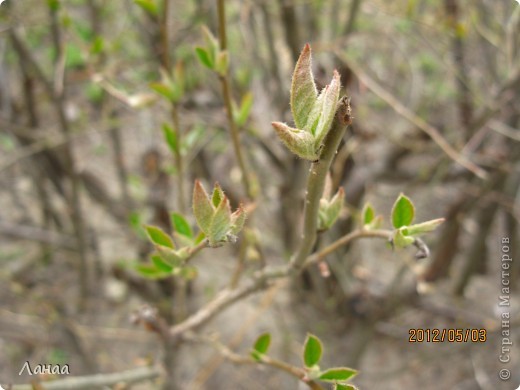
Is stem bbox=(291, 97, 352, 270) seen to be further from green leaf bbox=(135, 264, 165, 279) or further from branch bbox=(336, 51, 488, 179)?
branch bbox=(336, 51, 488, 179)

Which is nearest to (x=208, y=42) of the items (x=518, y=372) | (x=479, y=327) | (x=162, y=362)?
(x=162, y=362)

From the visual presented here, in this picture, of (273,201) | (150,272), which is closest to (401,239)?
(150,272)

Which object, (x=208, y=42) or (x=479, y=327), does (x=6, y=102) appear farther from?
(x=479, y=327)

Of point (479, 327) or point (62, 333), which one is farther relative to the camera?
point (479, 327)
